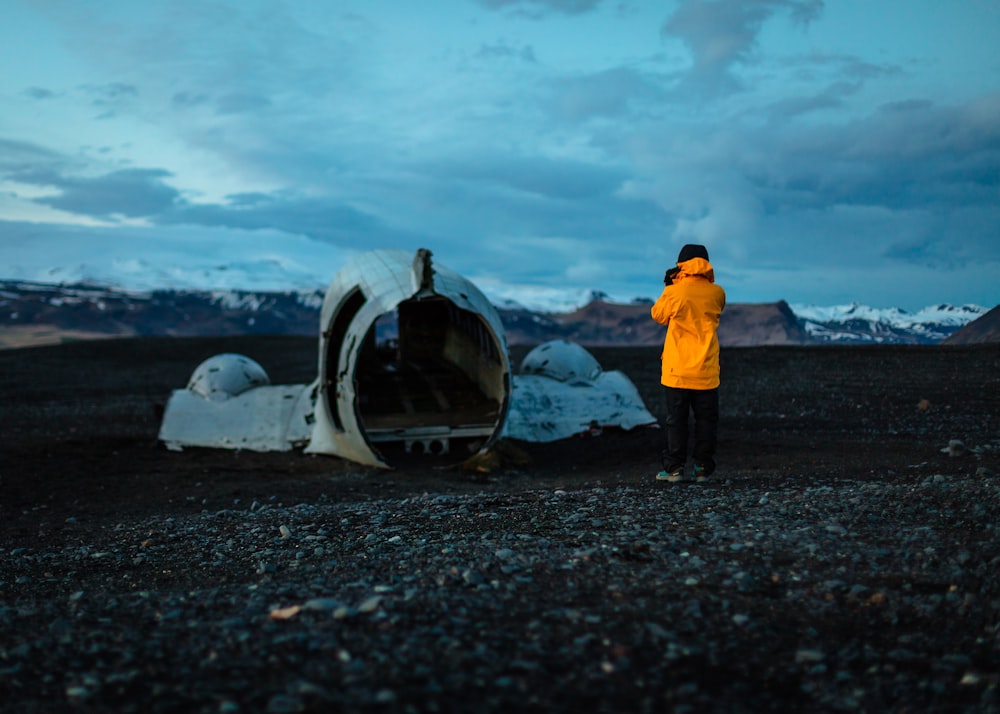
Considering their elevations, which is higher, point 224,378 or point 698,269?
point 698,269

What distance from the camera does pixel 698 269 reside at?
6953mm

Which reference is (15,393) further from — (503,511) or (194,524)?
(503,511)

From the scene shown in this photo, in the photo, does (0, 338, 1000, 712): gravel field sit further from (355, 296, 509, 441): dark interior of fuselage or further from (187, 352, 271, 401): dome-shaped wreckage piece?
(187, 352, 271, 401): dome-shaped wreckage piece

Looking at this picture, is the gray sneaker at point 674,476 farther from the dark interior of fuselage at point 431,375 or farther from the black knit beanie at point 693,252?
the dark interior of fuselage at point 431,375

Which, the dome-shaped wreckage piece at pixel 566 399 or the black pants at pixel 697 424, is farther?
the dome-shaped wreckage piece at pixel 566 399

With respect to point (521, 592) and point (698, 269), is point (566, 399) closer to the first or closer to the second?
point (698, 269)

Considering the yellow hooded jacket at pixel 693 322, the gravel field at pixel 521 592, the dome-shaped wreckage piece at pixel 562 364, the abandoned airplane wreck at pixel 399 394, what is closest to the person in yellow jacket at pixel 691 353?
the yellow hooded jacket at pixel 693 322

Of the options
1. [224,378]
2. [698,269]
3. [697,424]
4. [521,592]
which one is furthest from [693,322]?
[224,378]

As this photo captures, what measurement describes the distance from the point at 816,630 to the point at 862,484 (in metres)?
3.86

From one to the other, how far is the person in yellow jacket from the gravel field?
42 centimetres

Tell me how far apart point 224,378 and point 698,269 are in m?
9.41

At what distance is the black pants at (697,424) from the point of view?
6.93m

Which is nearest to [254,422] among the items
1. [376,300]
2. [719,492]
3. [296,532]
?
[376,300]

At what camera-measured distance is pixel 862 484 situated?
6520 mm
